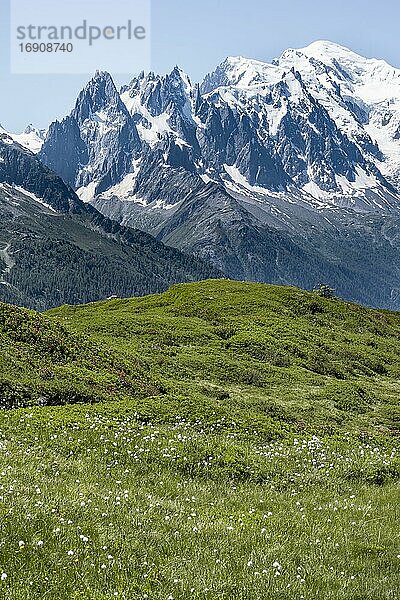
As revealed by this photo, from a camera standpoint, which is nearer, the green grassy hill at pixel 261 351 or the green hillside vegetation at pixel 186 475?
the green hillside vegetation at pixel 186 475

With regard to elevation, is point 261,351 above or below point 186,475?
below

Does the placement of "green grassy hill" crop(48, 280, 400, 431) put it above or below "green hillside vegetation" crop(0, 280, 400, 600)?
below

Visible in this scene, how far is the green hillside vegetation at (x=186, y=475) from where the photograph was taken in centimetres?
1196

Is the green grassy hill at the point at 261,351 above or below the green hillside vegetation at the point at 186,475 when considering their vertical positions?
below

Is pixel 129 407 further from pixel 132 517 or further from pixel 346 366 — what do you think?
pixel 346 366

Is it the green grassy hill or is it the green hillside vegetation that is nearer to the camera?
the green hillside vegetation

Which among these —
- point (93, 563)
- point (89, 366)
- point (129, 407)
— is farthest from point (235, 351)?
point (93, 563)

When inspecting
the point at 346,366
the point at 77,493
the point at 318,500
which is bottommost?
the point at 346,366

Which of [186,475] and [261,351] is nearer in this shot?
[186,475]

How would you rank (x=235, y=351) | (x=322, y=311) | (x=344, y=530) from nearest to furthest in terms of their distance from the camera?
(x=344, y=530) < (x=235, y=351) < (x=322, y=311)

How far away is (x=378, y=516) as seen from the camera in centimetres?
1656

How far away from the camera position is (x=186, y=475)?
62.2 feet

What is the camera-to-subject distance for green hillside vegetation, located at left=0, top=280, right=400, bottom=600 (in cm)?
1196

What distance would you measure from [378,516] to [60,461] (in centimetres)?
958
